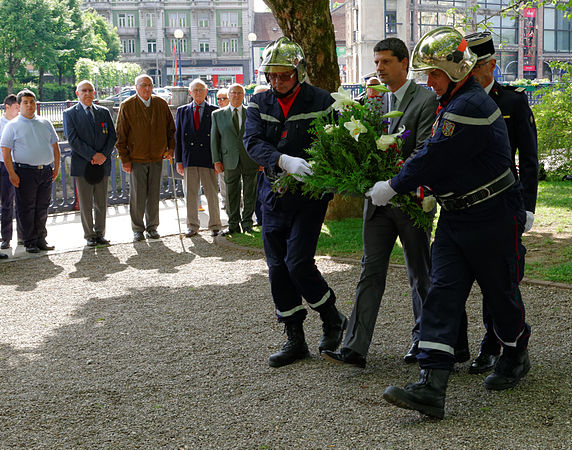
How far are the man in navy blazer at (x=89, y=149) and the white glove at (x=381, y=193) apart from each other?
7.07m

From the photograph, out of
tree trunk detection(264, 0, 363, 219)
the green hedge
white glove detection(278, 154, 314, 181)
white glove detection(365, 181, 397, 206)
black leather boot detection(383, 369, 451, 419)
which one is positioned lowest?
black leather boot detection(383, 369, 451, 419)

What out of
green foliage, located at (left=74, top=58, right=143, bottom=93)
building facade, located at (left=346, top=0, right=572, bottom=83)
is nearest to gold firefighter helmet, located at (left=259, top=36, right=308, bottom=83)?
green foliage, located at (left=74, top=58, right=143, bottom=93)

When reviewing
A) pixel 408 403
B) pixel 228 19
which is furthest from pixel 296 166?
pixel 228 19

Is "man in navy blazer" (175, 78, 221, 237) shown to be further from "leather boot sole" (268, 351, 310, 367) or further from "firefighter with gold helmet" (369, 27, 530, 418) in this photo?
"firefighter with gold helmet" (369, 27, 530, 418)

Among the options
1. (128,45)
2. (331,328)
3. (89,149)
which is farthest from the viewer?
(128,45)

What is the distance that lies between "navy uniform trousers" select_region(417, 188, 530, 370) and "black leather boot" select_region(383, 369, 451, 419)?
0.08 meters

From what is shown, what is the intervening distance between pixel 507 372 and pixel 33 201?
25.4 ft

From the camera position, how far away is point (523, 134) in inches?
195

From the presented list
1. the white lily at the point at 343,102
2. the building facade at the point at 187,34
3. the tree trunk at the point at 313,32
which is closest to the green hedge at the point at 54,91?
the building facade at the point at 187,34

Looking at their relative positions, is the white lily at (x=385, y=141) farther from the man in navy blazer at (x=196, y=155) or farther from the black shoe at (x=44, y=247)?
the black shoe at (x=44, y=247)

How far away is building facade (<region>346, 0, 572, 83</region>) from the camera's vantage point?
7669 centimetres

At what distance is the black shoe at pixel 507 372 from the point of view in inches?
188

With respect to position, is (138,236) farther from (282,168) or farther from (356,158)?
(356,158)

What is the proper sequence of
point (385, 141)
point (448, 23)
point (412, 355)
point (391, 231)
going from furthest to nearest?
point (448, 23)
point (412, 355)
point (391, 231)
point (385, 141)
